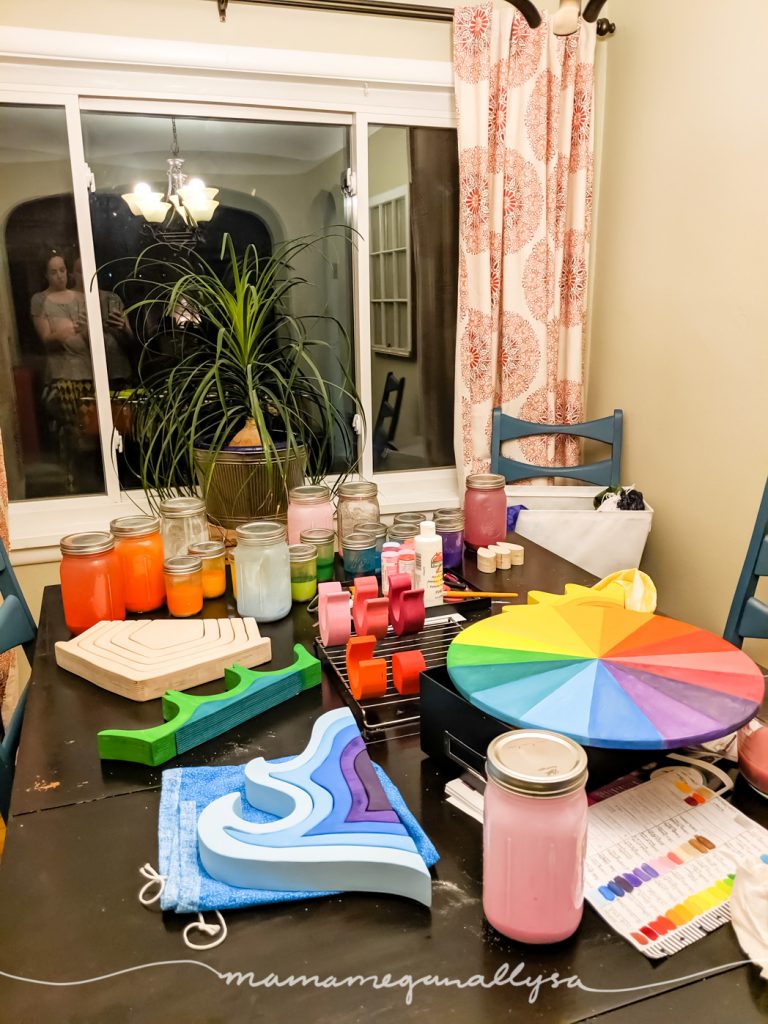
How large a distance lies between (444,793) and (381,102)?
2344 millimetres

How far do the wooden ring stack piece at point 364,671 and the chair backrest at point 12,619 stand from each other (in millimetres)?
700

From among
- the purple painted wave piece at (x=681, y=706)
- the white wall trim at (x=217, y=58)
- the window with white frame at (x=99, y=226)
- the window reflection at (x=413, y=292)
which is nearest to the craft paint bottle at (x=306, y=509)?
the purple painted wave piece at (x=681, y=706)

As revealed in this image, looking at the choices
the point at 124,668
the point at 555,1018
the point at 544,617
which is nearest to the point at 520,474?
the point at 544,617

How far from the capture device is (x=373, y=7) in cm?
233

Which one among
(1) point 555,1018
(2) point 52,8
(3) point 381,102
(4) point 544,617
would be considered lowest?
(1) point 555,1018

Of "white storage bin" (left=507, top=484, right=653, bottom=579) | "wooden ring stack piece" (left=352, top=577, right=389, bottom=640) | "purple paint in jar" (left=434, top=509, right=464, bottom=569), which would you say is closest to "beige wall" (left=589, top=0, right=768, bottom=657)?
"white storage bin" (left=507, top=484, right=653, bottom=579)

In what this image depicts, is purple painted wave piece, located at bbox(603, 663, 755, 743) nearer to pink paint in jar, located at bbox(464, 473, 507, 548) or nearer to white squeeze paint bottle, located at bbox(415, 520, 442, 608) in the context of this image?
white squeeze paint bottle, located at bbox(415, 520, 442, 608)

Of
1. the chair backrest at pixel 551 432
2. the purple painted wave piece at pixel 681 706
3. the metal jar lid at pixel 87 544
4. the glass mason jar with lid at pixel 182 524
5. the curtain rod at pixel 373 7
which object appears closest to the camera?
the purple painted wave piece at pixel 681 706

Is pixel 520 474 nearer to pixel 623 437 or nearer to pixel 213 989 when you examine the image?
pixel 623 437

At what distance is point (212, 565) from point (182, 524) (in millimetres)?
118

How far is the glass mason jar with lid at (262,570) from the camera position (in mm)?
1442

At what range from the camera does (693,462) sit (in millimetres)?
2342

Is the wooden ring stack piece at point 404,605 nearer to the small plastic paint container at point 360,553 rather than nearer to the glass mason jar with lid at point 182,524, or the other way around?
the small plastic paint container at point 360,553

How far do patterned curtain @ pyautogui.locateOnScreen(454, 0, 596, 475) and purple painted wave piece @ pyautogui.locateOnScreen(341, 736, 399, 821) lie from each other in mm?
1818
